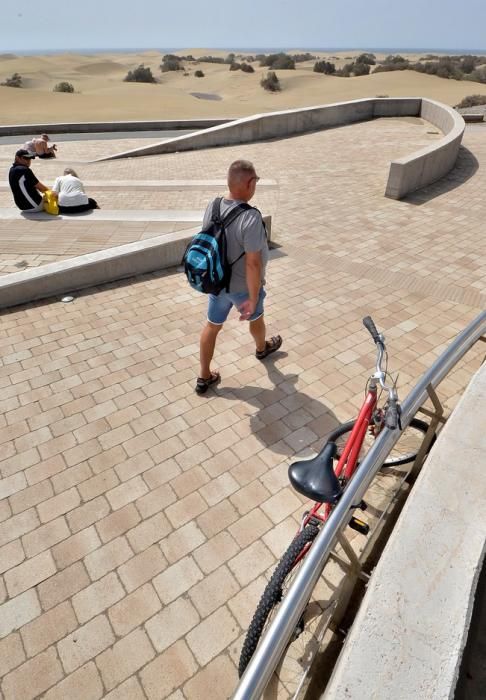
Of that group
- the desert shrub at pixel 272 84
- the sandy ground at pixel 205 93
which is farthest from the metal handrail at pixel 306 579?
the desert shrub at pixel 272 84

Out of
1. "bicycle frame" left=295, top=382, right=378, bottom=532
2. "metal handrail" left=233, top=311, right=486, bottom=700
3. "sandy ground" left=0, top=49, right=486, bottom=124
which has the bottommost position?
"sandy ground" left=0, top=49, right=486, bottom=124

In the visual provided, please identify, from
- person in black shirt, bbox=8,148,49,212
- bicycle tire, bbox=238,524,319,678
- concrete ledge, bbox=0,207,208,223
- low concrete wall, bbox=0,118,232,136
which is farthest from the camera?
low concrete wall, bbox=0,118,232,136

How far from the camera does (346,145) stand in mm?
15141

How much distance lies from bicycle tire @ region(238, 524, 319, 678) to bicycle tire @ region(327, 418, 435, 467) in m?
0.90

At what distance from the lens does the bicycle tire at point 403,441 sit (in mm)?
3209

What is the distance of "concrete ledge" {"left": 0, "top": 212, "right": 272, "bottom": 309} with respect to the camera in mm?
5684

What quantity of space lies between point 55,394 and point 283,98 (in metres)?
43.4

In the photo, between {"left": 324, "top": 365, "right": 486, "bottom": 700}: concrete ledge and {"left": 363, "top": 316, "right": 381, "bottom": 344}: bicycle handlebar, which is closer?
{"left": 324, "top": 365, "right": 486, "bottom": 700}: concrete ledge

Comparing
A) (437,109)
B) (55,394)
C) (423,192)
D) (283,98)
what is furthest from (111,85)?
(55,394)

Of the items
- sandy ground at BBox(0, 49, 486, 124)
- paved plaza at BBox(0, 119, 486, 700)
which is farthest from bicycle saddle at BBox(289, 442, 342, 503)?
sandy ground at BBox(0, 49, 486, 124)

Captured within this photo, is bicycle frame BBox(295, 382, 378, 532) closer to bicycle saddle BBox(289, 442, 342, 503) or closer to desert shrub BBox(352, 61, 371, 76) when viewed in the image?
bicycle saddle BBox(289, 442, 342, 503)

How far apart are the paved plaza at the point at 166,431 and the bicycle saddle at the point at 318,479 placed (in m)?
0.96

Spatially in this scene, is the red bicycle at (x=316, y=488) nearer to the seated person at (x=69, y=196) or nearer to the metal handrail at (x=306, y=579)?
the metal handrail at (x=306, y=579)

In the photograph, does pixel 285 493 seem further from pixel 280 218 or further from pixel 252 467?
pixel 280 218
